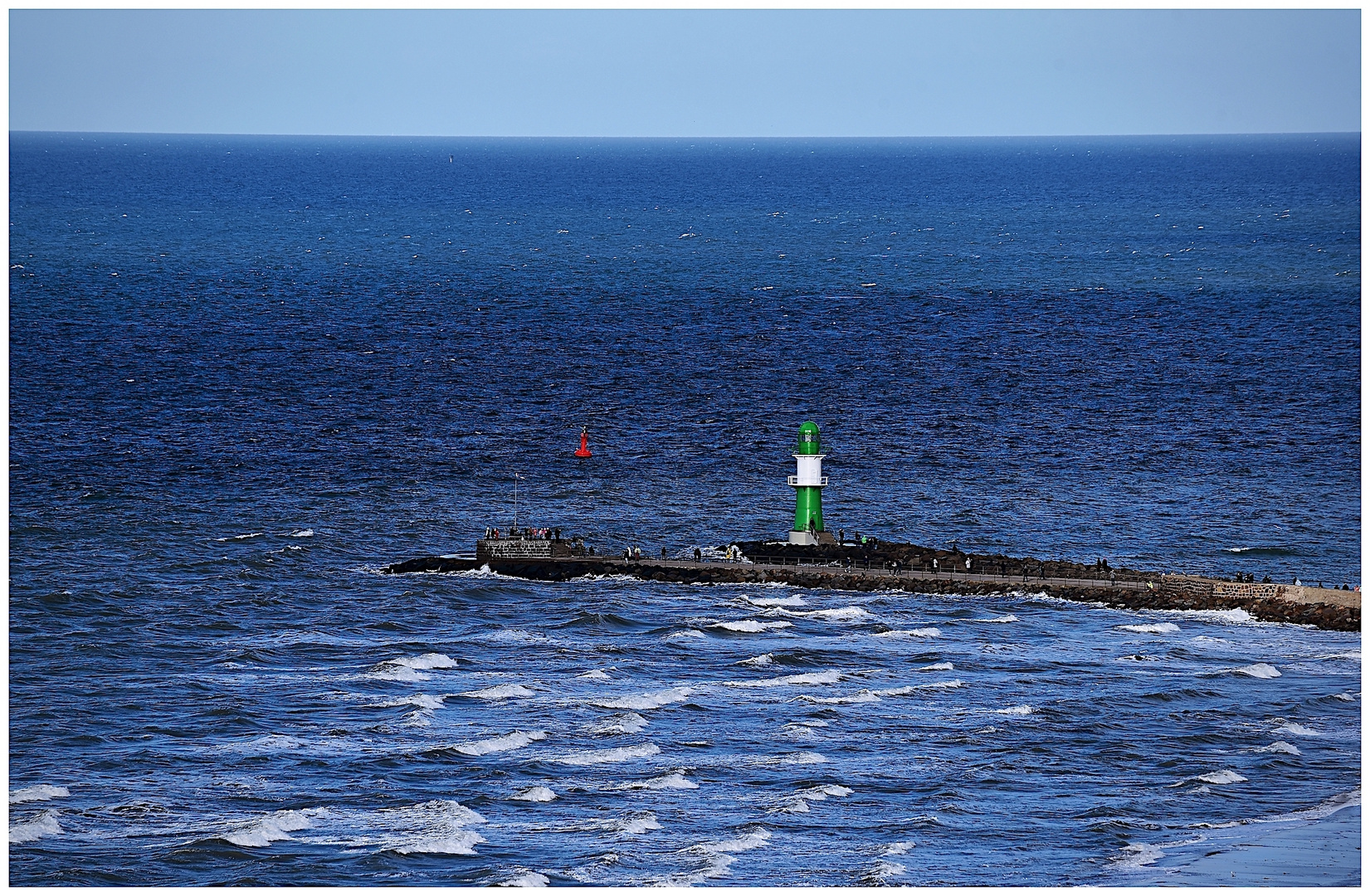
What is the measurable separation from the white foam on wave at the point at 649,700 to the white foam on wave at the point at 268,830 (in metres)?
16.1

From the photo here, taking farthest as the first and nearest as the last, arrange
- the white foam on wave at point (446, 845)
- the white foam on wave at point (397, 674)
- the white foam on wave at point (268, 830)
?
the white foam on wave at point (397, 674) → the white foam on wave at point (268, 830) → the white foam on wave at point (446, 845)

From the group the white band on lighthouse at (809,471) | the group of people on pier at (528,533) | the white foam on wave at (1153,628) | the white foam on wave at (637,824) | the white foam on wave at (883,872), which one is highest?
the white band on lighthouse at (809,471)

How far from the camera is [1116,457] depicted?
437 feet

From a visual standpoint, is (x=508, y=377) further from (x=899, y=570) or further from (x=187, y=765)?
(x=187, y=765)

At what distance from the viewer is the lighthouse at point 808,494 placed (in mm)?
103500

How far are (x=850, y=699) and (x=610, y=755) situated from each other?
1135 cm

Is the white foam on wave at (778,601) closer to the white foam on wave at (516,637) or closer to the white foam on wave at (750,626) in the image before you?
the white foam on wave at (750,626)

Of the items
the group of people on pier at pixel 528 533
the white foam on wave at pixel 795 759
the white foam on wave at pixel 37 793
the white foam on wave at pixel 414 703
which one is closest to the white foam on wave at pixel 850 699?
the white foam on wave at pixel 795 759

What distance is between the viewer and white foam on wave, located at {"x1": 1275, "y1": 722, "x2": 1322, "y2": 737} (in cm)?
7469

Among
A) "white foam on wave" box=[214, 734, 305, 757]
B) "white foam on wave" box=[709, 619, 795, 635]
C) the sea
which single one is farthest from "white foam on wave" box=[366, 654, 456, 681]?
"white foam on wave" box=[709, 619, 795, 635]

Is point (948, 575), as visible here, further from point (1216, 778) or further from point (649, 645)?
point (1216, 778)

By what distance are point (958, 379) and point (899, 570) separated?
227 ft

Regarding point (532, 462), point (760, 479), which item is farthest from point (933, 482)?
point (532, 462)

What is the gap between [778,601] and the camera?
9550 cm
